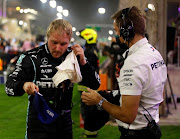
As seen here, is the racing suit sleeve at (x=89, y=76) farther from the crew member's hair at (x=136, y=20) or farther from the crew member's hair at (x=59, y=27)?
the crew member's hair at (x=136, y=20)

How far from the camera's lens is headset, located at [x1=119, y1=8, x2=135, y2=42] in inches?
101

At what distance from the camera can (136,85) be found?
237 cm

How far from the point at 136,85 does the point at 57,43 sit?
1.11 metres

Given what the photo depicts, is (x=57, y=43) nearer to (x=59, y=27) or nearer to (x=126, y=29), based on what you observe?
(x=59, y=27)

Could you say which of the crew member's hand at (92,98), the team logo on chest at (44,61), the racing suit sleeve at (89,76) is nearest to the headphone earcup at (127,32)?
the crew member's hand at (92,98)

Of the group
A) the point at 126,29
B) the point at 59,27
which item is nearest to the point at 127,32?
the point at 126,29

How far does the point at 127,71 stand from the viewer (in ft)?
7.93

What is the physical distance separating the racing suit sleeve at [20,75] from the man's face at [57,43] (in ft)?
0.94

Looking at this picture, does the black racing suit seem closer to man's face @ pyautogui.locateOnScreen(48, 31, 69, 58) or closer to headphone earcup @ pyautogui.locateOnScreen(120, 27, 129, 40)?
man's face @ pyautogui.locateOnScreen(48, 31, 69, 58)

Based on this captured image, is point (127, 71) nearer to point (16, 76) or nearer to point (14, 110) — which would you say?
point (16, 76)

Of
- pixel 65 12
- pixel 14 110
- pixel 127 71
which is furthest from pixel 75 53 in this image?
pixel 65 12

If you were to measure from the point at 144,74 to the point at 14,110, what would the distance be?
7659mm

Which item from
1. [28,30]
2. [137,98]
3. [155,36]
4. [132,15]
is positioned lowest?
[137,98]

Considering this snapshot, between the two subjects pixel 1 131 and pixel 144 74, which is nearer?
pixel 144 74
